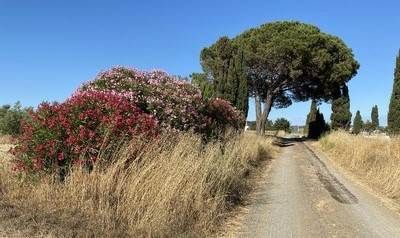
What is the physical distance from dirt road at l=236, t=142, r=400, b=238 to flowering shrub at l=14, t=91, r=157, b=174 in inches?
109

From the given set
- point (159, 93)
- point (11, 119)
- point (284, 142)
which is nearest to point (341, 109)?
point (284, 142)

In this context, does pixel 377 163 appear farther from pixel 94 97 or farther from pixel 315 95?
pixel 315 95

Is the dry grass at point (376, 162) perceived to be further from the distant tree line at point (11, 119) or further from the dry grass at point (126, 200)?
the distant tree line at point (11, 119)

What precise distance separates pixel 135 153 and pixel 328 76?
120 feet

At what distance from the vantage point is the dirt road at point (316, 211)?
9.59 metres

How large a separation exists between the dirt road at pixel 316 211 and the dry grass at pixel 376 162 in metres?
0.68

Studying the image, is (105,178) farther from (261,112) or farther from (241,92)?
(261,112)

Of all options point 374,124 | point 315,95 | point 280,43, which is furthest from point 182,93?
point 374,124

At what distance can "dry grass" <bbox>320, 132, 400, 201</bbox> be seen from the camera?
603 inches

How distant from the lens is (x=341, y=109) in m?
48.3

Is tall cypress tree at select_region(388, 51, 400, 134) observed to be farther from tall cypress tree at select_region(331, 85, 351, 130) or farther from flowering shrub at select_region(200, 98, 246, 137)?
tall cypress tree at select_region(331, 85, 351, 130)

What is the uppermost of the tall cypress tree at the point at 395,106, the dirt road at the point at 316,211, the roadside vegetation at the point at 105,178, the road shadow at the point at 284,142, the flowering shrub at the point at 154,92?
the tall cypress tree at the point at 395,106

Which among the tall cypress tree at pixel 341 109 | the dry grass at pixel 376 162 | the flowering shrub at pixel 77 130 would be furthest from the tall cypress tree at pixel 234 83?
the flowering shrub at pixel 77 130

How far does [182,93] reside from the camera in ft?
51.8
